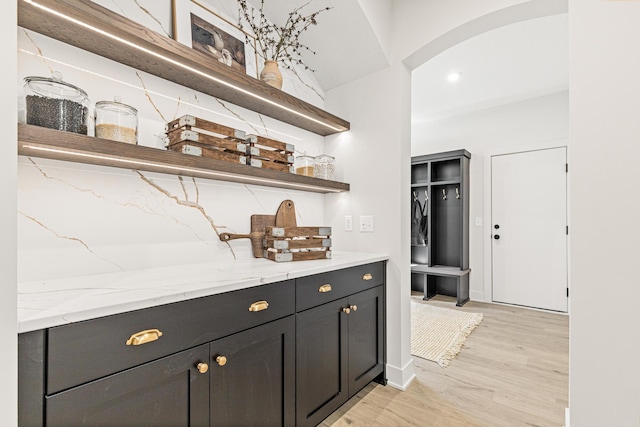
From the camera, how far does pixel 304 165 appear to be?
2.18 meters

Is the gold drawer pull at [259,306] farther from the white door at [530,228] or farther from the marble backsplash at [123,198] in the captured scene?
the white door at [530,228]

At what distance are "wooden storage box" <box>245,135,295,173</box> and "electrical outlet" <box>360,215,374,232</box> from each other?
688mm

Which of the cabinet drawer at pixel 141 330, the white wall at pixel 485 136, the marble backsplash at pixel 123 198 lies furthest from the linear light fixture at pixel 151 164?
the white wall at pixel 485 136

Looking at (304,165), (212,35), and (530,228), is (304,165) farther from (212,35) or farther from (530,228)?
(530,228)

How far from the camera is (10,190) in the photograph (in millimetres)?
708

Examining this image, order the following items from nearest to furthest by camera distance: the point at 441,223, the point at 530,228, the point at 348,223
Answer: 1. the point at 348,223
2. the point at 530,228
3. the point at 441,223

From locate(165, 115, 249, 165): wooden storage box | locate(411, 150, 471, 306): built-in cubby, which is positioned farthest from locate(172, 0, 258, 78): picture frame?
locate(411, 150, 471, 306): built-in cubby

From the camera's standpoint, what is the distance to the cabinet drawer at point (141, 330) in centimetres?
80

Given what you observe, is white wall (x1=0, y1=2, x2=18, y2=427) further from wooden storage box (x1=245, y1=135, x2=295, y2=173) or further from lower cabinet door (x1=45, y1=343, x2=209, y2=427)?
wooden storage box (x1=245, y1=135, x2=295, y2=173)

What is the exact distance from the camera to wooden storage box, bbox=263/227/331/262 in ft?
5.80

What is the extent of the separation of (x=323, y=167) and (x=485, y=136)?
3.08m

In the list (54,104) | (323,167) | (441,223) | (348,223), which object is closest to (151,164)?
(54,104)

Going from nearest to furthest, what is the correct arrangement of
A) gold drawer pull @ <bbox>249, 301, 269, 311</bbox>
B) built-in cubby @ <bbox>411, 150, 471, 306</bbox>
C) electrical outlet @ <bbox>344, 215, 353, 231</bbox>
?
gold drawer pull @ <bbox>249, 301, 269, 311</bbox>
electrical outlet @ <bbox>344, 215, 353, 231</bbox>
built-in cubby @ <bbox>411, 150, 471, 306</bbox>

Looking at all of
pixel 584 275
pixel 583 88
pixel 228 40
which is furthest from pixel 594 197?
pixel 228 40
